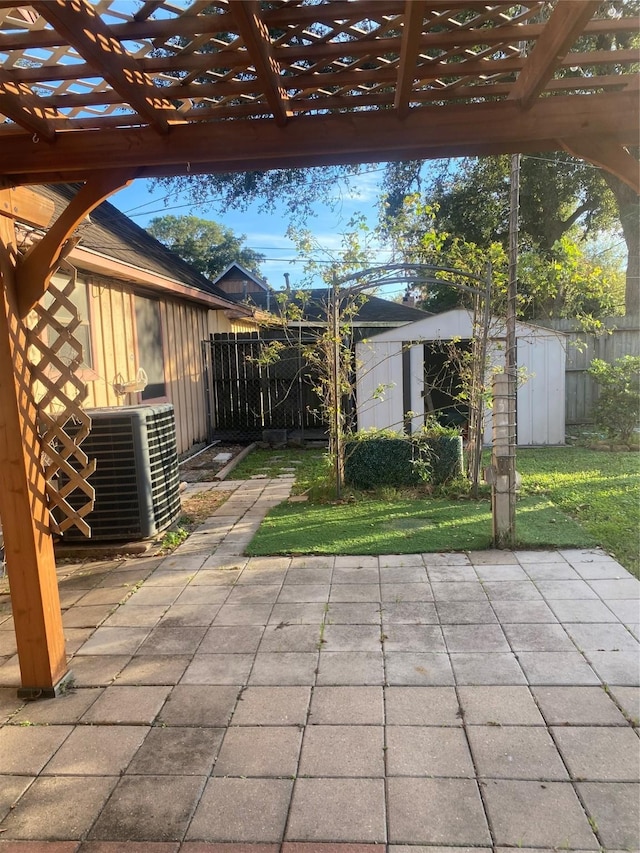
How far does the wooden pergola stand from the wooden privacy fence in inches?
331

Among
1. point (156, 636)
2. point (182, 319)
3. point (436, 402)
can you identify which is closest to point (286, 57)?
point (156, 636)

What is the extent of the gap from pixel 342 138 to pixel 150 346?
607 cm

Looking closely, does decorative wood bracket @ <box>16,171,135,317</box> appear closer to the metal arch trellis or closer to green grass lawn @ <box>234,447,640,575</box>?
green grass lawn @ <box>234,447,640,575</box>

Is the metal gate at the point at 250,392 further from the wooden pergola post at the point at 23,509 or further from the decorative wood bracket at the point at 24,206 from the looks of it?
the wooden pergola post at the point at 23,509

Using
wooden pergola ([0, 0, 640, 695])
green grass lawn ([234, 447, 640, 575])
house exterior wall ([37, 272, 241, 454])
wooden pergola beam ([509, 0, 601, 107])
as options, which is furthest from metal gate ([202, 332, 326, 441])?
wooden pergola beam ([509, 0, 601, 107])

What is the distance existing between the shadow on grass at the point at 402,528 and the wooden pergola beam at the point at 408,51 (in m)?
3.15

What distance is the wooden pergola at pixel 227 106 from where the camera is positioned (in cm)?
177

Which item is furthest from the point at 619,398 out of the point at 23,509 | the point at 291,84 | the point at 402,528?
the point at 23,509

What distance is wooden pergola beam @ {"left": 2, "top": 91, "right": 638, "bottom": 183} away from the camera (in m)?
2.17

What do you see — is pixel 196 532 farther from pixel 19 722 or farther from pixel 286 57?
pixel 286 57

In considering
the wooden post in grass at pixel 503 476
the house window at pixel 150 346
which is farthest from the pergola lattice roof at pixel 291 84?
the house window at pixel 150 346

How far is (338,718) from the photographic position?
237cm

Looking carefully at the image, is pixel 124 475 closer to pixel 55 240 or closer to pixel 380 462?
pixel 55 240

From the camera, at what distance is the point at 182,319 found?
9.38 metres
